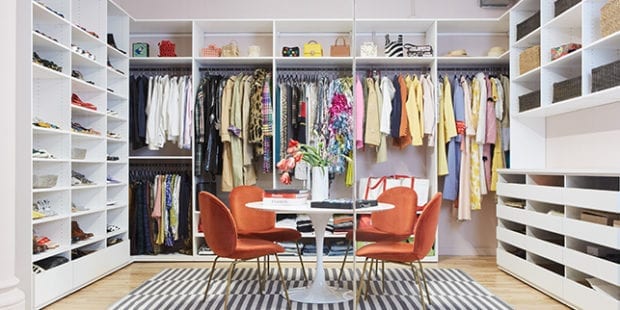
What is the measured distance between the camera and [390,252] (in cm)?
301

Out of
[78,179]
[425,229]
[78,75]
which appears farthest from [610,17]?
[78,179]

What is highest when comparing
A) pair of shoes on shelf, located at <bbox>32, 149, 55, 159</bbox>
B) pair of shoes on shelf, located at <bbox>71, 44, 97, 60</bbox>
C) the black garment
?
pair of shoes on shelf, located at <bbox>71, 44, 97, 60</bbox>

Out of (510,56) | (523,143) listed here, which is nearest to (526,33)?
(510,56)

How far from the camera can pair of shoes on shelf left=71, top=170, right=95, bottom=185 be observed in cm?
375

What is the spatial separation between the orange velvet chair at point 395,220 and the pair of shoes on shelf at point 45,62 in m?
2.14

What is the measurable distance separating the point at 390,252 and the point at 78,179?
224cm

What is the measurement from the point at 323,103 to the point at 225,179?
3.46 ft

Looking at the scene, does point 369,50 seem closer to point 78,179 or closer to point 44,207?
point 78,179

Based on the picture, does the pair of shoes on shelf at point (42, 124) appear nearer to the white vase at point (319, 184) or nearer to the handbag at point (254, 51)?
the white vase at point (319, 184)

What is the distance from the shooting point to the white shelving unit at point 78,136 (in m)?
3.38

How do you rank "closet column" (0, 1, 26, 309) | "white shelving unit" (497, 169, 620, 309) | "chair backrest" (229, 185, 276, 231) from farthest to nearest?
"chair backrest" (229, 185, 276, 231) → "white shelving unit" (497, 169, 620, 309) → "closet column" (0, 1, 26, 309)

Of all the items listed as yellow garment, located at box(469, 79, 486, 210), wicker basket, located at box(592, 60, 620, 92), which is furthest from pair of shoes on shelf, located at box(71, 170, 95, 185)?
wicker basket, located at box(592, 60, 620, 92)

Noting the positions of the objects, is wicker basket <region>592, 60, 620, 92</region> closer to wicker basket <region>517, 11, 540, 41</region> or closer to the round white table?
wicker basket <region>517, 11, 540, 41</region>

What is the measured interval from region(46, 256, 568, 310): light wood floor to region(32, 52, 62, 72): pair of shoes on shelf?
143cm
